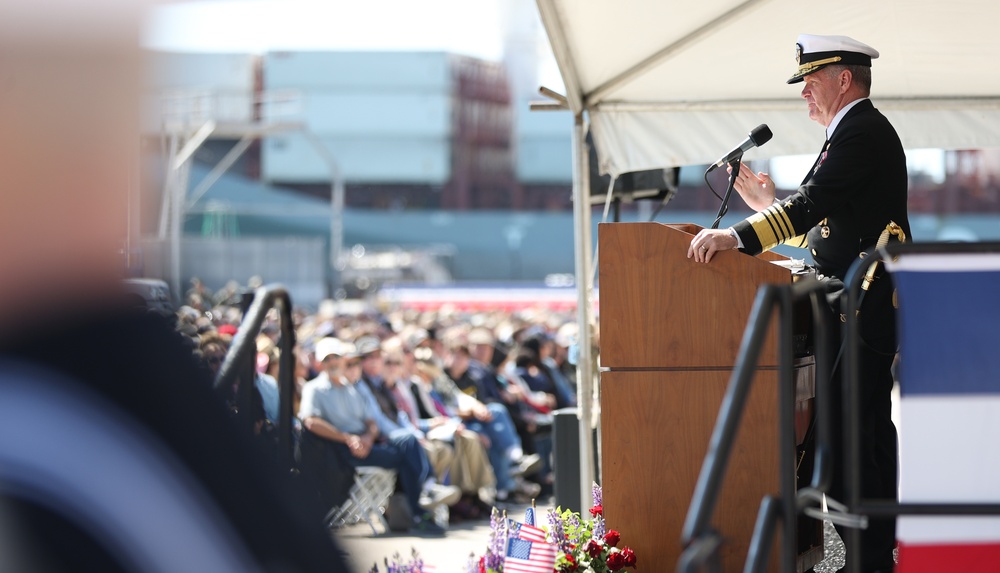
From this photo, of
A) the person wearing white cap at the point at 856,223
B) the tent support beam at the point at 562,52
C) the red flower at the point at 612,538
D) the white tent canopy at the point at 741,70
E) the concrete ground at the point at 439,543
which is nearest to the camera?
the person wearing white cap at the point at 856,223

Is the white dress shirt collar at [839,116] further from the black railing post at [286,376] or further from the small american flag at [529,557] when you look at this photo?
the black railing post at [286,376]

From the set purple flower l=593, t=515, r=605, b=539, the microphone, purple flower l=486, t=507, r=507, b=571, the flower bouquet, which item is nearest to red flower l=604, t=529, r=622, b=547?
the flower bouquet

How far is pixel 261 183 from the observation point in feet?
211

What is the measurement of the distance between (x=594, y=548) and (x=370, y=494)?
214 inches

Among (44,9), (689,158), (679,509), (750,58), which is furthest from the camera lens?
(689,158)

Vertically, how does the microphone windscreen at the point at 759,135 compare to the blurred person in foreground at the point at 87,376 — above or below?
above

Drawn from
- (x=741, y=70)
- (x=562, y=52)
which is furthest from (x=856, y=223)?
(x=741, y=70)

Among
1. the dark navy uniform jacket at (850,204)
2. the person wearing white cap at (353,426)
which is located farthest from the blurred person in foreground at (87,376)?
the person wearing white cap at (353,426)

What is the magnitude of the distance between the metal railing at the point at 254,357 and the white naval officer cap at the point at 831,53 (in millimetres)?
1862

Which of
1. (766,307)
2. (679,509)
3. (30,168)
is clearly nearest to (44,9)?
(30,168)

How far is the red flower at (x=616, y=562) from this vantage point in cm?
368

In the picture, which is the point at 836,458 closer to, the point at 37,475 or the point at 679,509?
the point at 679,509

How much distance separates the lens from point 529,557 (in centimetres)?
384

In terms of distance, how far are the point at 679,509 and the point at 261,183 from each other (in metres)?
62.3
